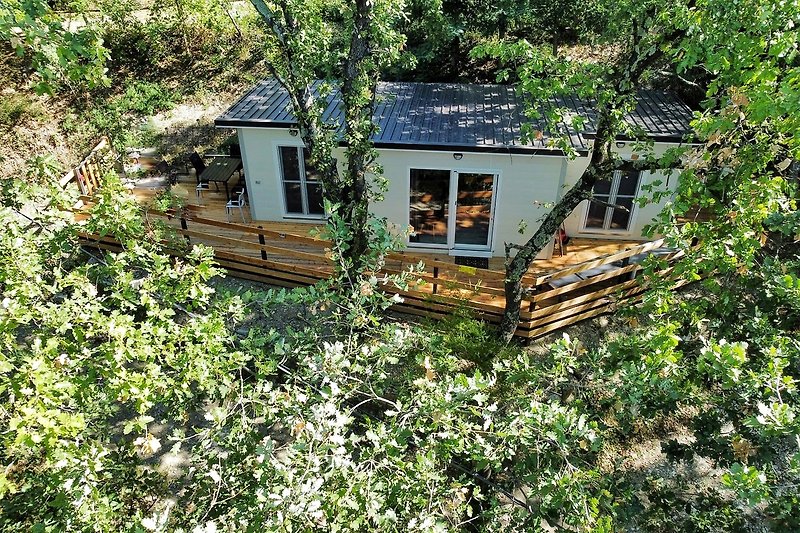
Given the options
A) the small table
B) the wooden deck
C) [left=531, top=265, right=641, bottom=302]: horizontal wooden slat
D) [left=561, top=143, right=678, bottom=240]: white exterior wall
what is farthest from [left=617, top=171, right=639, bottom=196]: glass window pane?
the small table

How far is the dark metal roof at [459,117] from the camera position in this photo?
27.6 ft

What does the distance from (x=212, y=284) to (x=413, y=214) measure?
368 cm

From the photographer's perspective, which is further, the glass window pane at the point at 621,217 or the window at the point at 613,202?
the glass window pane at the point at 621,217

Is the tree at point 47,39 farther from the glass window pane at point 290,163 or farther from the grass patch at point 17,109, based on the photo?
the grass patch at point 17,109

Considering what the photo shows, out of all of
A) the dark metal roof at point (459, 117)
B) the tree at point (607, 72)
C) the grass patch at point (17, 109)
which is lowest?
the grass patch at point (17, 109)

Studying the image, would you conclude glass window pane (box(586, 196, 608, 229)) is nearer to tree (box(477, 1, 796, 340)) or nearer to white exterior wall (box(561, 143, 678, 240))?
white exterior wall (box(561, 143, 678, 240))

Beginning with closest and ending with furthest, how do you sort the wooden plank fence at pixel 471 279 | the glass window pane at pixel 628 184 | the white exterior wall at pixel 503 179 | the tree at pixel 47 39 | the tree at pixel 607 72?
the tree at pixel 47 39 < the tree at pixel 607 72 < the wooden plank fence at pixel 471 279 < the white exterior wall at pixel 503 179 < the glass window pane at pixel 628 184

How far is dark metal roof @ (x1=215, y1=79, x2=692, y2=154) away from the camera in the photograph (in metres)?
8.41

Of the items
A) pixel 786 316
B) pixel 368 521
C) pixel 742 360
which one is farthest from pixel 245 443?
pixel 786 316

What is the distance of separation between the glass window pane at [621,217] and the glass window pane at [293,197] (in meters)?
6.11

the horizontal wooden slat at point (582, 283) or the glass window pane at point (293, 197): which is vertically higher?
the glass window pane at point (293, 197)

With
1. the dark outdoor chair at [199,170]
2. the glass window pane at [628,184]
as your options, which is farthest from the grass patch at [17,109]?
the glass window pane at [628,184]

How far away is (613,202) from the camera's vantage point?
385 inches

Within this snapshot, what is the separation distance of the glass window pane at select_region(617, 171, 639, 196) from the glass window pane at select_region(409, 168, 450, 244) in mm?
3347
